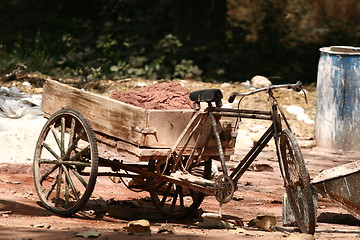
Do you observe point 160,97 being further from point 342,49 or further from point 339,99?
point 342,49

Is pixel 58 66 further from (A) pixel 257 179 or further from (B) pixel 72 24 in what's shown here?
(A) pixel 257 179

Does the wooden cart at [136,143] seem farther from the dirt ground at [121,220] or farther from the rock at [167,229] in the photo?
the rock at [167,229]

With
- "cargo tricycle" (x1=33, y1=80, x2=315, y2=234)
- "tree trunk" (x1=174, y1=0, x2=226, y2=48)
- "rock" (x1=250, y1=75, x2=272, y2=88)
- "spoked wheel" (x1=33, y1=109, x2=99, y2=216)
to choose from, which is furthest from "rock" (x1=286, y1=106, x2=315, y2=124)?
"spoked wheel" (x1=33, y1=109, x2=99, y2=216)

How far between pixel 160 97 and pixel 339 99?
13.7 ft

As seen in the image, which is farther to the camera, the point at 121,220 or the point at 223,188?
the point at 121,220

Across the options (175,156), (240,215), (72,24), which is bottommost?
(240,215)

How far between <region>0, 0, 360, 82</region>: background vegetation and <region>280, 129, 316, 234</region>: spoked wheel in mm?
7617

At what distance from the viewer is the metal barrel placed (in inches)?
379

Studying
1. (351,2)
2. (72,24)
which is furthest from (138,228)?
(351,2)

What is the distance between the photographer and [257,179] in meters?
8.05

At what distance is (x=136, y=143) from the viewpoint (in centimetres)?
568

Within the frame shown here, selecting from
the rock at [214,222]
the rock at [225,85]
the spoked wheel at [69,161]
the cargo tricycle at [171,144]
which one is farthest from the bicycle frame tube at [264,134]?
the rock at [225,85]

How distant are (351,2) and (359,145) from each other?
30.7 feet

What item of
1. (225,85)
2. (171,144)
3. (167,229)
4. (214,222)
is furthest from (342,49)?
(167,229)
